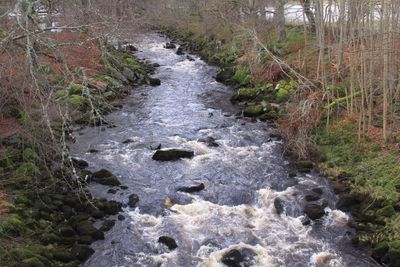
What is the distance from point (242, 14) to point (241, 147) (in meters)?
14.3

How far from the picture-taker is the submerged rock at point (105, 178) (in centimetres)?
1254

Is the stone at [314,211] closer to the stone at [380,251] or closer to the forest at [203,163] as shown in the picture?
the forest at [203,163]

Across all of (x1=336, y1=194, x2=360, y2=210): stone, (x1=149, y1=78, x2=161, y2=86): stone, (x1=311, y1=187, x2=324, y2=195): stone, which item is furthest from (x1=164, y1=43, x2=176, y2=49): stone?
(x1=336, y1=194, x2=360, y2=210): stone

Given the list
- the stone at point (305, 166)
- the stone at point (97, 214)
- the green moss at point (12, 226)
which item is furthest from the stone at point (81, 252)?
the stone at point (305, 166)

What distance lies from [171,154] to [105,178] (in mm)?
2557

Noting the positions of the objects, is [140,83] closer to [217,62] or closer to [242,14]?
[217,62]

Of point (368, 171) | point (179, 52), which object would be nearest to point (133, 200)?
point (368, 171)

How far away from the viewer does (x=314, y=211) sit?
11062 mm

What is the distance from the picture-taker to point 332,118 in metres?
15.3

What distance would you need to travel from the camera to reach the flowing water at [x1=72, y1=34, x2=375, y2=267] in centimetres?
966

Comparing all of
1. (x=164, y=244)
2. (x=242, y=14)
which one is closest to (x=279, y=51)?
(x=242, y=14)

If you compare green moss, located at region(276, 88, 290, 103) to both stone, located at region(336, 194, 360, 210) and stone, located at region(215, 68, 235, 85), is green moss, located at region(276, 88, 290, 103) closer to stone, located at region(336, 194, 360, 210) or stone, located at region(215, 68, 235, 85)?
stone, located at region(215, 68, 235, 85)

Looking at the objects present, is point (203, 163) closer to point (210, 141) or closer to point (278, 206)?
point (210, 141)

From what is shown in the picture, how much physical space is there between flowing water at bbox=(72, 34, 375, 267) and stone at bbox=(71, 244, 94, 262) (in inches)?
6.1
